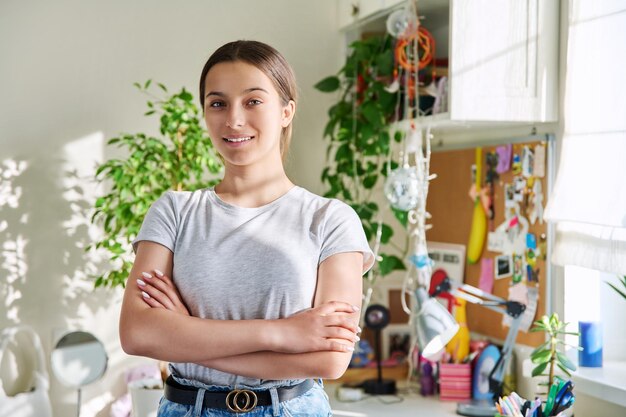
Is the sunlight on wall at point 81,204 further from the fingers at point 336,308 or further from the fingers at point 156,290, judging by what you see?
the fingers at point 336,308

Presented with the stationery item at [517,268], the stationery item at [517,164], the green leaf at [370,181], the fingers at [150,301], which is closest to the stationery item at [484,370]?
the stationery item at [517,268]

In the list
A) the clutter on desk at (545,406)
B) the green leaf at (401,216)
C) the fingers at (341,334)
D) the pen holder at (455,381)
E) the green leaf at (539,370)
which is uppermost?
the green leaf at (401,216)

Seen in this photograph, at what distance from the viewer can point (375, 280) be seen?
3109 millimetres

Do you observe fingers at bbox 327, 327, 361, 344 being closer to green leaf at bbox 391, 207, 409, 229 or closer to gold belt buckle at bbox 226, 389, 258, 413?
gold belt buckle at bbox 226, 389, 258, 413

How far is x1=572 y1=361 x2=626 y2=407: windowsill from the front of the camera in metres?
2.15

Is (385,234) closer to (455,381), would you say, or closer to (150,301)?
(455,381)

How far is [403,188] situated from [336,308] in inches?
52.2

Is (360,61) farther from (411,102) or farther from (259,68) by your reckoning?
(259,68)

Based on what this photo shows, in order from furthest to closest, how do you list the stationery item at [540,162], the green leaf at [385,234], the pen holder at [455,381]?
the green leaf at [385,234]
the pen holder at [455,381]
the stationery item at [540,162]

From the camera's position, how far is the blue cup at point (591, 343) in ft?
7.70

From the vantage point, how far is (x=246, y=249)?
1373 millimetres

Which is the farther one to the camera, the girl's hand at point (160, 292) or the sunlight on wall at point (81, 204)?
the sunlight on wall at point (81, 204)

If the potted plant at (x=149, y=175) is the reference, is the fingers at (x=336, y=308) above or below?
below

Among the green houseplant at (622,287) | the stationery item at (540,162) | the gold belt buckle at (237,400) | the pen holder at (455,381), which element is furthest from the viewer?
the pen holder at (455,381)
